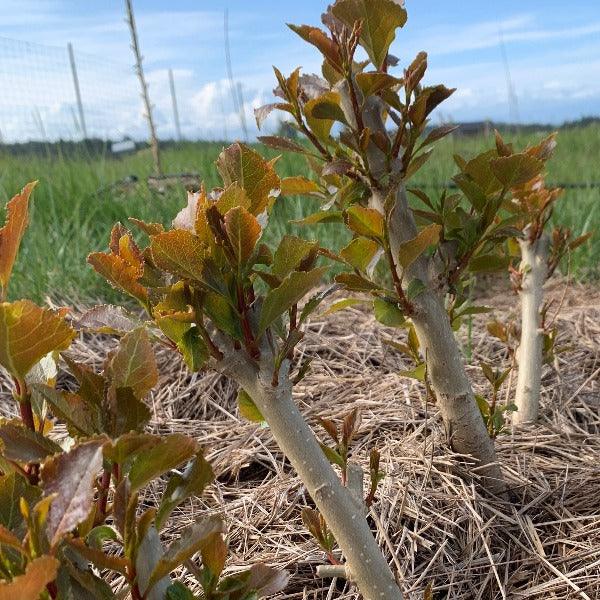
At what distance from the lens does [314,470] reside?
2.93ft

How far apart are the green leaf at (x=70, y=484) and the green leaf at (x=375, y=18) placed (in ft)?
2.57

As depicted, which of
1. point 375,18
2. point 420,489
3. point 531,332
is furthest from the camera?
point 531,332

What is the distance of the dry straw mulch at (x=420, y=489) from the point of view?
1.31m

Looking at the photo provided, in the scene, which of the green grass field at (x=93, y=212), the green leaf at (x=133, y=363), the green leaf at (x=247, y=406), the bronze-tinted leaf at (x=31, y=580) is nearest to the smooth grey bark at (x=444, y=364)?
the green leaf at (x=247, y=406)

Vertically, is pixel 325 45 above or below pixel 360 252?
above

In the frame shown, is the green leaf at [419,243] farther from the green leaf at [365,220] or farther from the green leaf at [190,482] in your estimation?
the green leaf at [190,482]

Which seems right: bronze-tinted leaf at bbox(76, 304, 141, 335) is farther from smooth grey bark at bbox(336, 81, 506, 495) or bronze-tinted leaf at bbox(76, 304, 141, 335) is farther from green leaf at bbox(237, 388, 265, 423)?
smooth grey bark at bbox(336, 81, 506, 495)

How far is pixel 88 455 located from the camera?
58cm

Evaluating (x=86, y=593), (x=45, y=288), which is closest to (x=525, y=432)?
(x=86, y=593)

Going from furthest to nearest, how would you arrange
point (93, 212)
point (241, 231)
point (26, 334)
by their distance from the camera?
point (93, 212) → point (241, 231) → point (26, 334)

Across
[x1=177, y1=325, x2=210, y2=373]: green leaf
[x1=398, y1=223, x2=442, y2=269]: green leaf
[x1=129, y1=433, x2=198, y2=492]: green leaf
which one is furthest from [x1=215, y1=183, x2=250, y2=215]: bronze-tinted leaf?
[x1=398, y1=223, x2=442, y2=269]: green leaf

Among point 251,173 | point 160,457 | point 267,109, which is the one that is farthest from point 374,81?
point 160,457

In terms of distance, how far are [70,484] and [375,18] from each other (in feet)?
2.75

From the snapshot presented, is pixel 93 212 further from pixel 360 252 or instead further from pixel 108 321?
pixel 108 321
